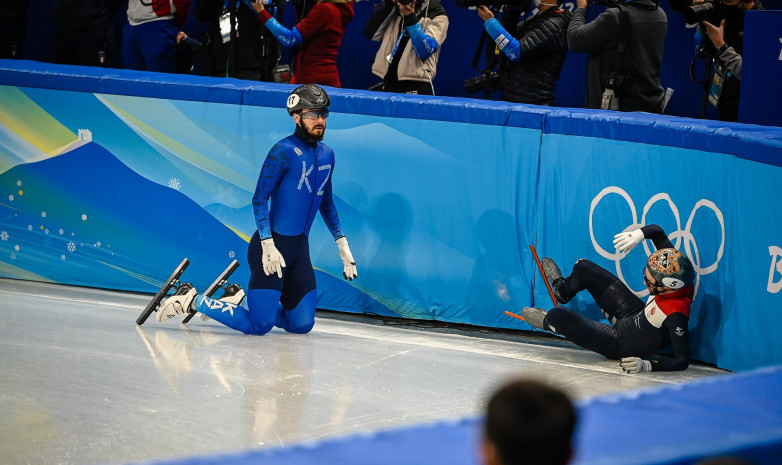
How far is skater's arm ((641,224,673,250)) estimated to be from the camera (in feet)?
23.1

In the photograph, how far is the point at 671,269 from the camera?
683 centimetres

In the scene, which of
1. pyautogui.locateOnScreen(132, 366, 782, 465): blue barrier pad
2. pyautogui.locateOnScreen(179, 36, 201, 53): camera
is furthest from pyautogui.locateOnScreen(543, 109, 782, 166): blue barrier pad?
pyautogui.locateOnScreen(179, 36, 201, 53): camera

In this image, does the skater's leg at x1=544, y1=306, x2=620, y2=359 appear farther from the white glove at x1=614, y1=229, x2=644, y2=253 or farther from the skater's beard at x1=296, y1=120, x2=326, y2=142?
the skater's beard at x1=296, y1=120, x2=326, y2=142

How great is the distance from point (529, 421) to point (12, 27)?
36.8 feet

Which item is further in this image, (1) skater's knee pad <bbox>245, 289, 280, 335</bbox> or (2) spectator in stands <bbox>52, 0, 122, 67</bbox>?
(2) spectator in stands <bbox>52, 0, 122, 67</bbox>

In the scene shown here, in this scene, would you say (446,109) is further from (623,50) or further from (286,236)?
(286,236)

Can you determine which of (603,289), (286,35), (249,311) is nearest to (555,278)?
(603,289)

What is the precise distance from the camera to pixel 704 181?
23.2ft

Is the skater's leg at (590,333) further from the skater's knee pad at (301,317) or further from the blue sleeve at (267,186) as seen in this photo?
the blue sleeve at (267,186)

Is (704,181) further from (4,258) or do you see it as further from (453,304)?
(4,258)

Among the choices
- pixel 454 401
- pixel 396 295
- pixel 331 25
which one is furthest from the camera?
pixel 331 25

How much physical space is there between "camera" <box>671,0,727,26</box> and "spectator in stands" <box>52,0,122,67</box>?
620cm

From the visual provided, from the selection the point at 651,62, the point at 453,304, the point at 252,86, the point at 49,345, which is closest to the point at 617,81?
the point at 651,62

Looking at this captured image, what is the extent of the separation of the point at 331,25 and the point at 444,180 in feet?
6.43
